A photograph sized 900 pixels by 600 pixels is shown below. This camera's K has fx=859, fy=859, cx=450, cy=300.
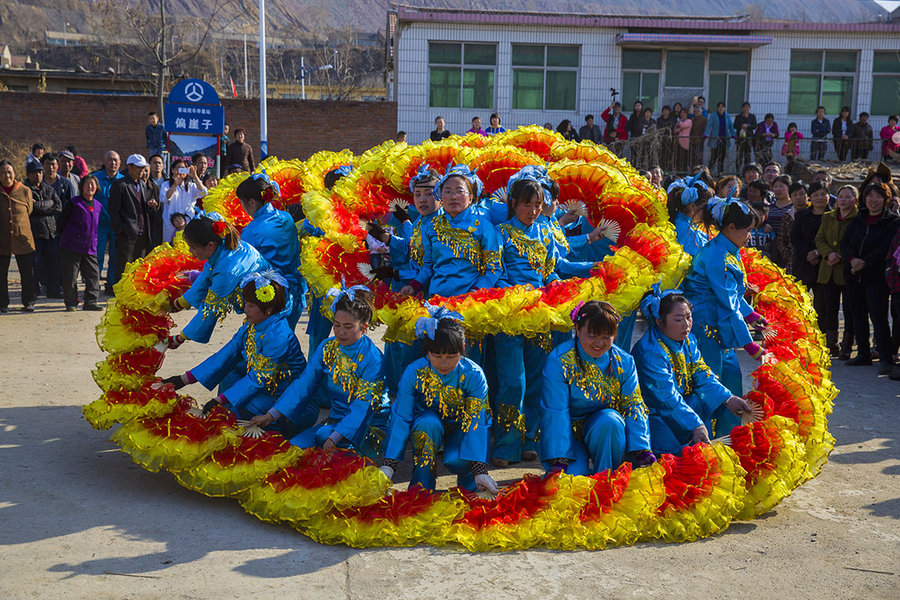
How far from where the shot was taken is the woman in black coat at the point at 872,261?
24.0 ft

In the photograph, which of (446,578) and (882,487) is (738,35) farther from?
(446,578)

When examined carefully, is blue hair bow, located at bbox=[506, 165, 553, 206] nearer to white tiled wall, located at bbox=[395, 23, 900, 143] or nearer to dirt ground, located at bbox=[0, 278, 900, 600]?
dirt ground, located at bbox=[0, 278, 900, 600]

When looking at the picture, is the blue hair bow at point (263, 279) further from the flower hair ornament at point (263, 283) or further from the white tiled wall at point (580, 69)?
the white tiled wall at point (580, 69)

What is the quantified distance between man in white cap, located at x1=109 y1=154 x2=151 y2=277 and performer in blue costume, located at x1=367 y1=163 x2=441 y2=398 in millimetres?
5328

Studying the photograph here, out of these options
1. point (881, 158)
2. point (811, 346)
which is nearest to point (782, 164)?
point (881, 158)

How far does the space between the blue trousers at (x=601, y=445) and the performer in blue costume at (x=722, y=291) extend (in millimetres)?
1203

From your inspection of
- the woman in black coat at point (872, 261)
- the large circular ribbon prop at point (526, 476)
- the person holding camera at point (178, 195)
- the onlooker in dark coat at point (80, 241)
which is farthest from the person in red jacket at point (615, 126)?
the large circular ribbon prop at point (526, 476)

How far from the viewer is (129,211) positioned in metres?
9.92

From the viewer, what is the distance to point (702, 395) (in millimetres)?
4621

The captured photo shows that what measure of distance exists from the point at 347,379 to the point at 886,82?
19.1 meters

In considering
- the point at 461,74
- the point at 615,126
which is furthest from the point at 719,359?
the point at 461,74

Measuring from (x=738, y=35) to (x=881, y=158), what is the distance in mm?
4041

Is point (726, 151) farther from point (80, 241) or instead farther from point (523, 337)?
point (523, 337)

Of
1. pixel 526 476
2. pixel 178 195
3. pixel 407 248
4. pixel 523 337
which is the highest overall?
pixel 178 195
